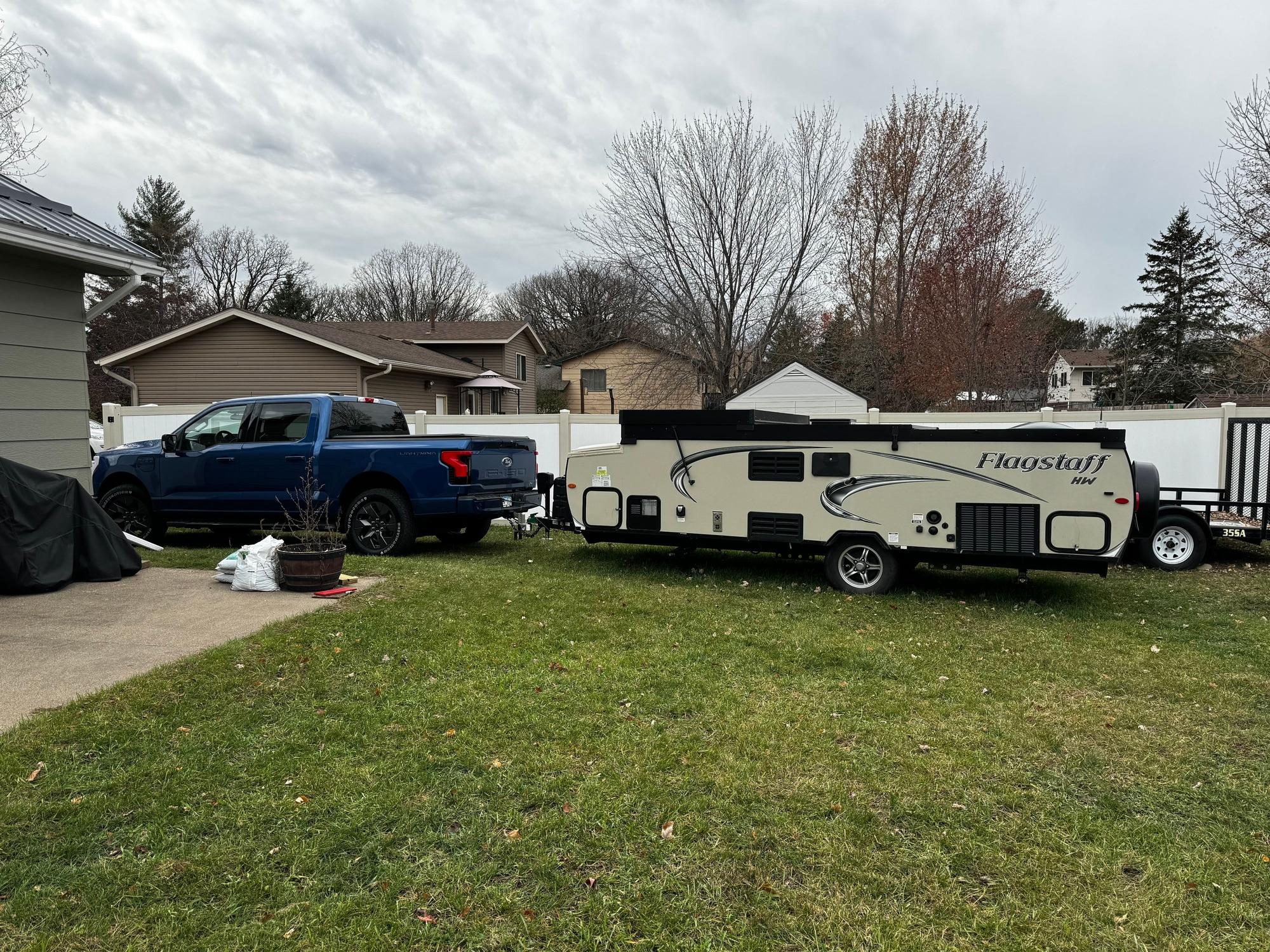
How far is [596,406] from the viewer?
4453 cm

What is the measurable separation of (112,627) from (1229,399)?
107 ft

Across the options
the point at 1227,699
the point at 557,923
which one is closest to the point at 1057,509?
the point at 1227,699

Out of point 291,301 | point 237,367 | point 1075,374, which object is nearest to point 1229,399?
point 237,367

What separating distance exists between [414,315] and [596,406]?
20.6 m

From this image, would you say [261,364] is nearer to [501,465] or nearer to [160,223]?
[501,465]

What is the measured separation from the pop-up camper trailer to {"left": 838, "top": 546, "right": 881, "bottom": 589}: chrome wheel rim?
1 cm

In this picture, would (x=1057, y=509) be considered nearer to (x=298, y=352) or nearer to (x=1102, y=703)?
(x=1102, y=703)

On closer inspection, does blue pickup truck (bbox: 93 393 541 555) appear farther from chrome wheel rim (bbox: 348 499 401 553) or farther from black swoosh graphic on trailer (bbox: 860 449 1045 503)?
black swoosh graphic on trailer (bbox: 860 449 1045 503)

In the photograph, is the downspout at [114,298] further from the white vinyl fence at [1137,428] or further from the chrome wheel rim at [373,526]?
the white vinyl fence at [1137,428]


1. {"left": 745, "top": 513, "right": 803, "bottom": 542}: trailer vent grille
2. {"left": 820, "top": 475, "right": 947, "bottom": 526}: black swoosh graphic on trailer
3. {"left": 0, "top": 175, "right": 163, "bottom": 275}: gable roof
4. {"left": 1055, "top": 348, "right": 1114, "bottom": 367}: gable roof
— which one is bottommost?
{"left": 745, "top": 513, "right": 803, "bottom": 542}: trailer vent grille

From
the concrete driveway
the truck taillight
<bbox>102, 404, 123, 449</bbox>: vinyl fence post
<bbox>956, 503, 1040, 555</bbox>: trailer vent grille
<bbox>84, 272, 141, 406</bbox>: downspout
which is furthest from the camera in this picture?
<bbox>102, 404, 123, 449</bbox>: vinyl fence post

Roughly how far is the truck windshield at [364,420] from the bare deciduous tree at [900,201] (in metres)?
16.9

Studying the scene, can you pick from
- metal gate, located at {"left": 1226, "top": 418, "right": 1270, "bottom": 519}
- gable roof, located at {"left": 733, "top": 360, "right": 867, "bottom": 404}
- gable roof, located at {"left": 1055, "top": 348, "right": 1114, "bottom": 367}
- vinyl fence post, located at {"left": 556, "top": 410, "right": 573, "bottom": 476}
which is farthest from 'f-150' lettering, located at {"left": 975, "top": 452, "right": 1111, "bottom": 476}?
gable roof, located at {"left": 1055, "top": 348, "right": 1114, "bottom": 367}

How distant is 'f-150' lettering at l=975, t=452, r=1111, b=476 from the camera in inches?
277
